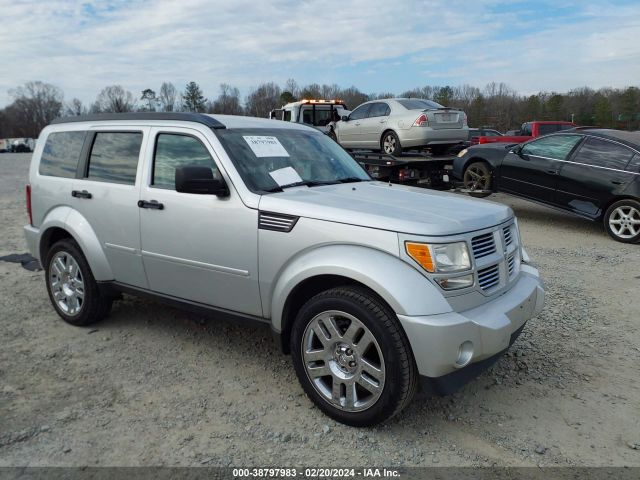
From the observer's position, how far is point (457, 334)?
112 inches

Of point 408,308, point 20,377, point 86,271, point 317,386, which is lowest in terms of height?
point 20,377

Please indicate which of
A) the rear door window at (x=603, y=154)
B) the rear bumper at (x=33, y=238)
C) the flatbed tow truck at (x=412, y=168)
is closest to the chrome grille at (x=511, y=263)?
the rear bumper at (x=33, y=238)

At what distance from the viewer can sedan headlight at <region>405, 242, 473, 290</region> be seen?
9.52 feet

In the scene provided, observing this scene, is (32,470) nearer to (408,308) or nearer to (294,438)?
(294,438)

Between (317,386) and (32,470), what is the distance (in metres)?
1.65

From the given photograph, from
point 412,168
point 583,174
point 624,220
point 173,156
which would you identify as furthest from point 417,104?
point 173,156

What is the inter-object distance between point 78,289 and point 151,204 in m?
1.42

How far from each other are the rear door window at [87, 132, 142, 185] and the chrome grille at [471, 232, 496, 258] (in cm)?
271

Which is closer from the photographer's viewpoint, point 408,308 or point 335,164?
point 408,308

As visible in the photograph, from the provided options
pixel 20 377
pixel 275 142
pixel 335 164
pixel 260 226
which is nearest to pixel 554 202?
pixel 335 164

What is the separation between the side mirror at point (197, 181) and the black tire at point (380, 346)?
103cm

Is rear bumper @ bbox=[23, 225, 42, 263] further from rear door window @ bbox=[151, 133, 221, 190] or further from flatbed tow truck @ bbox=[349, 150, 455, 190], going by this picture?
flatbed tow truck @ bbox=[349, 150, 455, 190]

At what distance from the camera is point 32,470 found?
2.86 m

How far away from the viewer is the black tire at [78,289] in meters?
4.68
